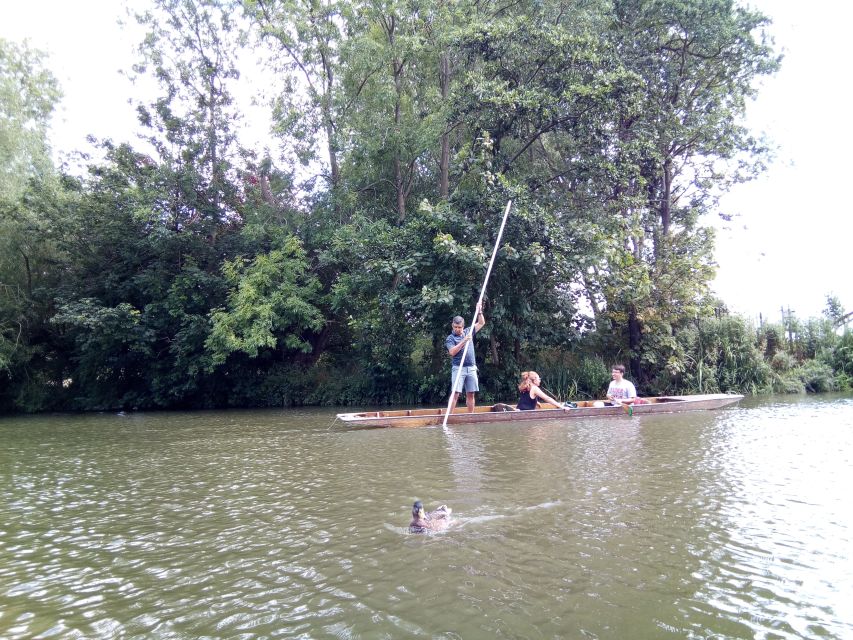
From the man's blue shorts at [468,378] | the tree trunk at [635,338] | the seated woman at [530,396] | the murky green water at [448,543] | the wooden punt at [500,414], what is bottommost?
the murky green water at [448,543]

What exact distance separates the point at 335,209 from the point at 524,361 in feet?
25.8

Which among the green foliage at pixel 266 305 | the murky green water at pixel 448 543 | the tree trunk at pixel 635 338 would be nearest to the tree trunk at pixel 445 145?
the green foliage at pixel 266 305

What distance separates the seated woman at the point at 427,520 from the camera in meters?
4.47

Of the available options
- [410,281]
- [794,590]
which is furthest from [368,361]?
[794,590]

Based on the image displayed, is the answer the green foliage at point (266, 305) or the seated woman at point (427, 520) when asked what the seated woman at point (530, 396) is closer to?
the seated woman at point (427, 520)

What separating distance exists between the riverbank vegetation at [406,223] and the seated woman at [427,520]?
9922mm

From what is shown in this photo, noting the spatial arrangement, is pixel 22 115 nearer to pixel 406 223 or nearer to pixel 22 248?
pixel 22 248

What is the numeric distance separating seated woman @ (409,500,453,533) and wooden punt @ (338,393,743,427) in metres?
6.29

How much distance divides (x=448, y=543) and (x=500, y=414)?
7.07m

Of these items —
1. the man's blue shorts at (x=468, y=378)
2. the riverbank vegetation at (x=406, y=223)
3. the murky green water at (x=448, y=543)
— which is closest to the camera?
the murky green water at (x=448, y=543)

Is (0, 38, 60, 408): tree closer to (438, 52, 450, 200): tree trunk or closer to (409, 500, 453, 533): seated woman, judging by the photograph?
(438, 52, 450, 200): tree trunk

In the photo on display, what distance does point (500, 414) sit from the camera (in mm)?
11188

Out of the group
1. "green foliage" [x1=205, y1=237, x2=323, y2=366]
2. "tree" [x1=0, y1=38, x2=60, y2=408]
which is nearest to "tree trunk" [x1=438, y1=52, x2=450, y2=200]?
"green foliage" [x1=205, y1=237, x2=323, y2=366]

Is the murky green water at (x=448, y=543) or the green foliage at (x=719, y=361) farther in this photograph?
the green foliage at (x=719, y=361)
